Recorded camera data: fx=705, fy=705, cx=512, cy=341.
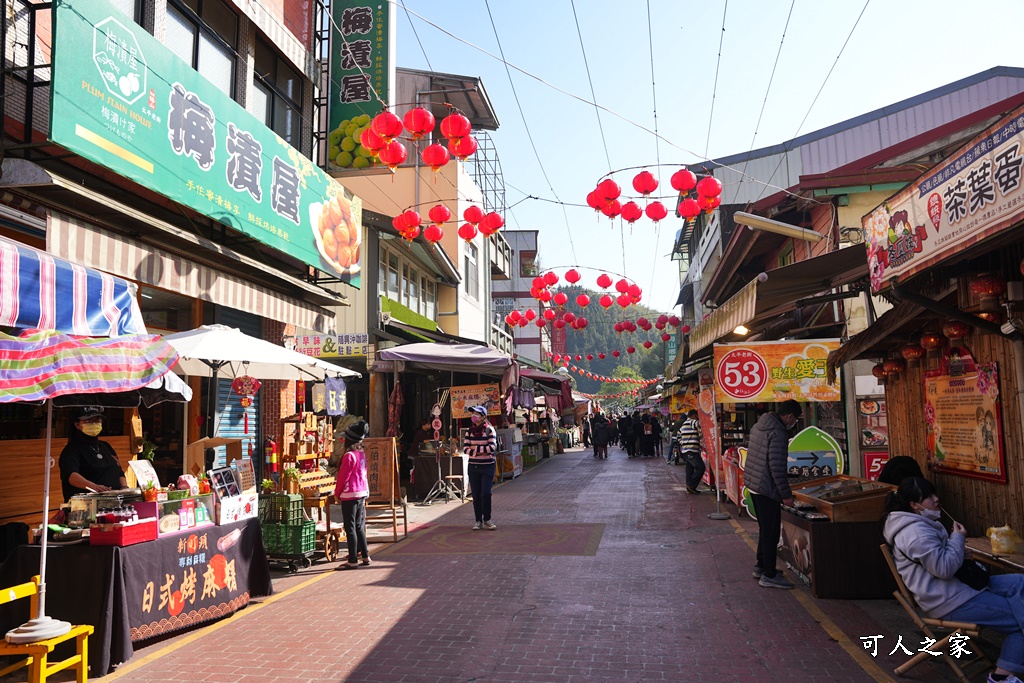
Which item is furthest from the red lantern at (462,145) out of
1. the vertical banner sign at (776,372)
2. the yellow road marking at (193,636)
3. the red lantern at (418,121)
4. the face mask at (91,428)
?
the yellow road marking at (193,636)

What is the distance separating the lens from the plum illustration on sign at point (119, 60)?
7758 mm

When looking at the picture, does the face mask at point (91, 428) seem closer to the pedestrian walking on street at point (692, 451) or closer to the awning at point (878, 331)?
the awning at point (878, 331)

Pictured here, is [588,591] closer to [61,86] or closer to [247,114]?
[61,86]

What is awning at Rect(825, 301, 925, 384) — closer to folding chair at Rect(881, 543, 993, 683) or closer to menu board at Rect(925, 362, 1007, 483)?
menu board at Rect(925, 362, 1007, 483)

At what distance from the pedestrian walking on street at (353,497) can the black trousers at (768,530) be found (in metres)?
4.79

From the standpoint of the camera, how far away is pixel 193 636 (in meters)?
Result: 6.18

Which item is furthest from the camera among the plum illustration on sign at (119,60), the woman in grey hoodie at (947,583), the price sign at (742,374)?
the price sign at (742,374)

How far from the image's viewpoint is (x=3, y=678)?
5168 millimetres

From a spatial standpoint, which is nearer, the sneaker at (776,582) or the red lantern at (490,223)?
the sneaker at (776,582)

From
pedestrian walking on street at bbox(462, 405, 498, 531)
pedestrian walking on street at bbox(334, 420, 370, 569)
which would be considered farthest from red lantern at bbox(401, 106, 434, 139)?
pedestrian walking on street at bbox(462, 405, 498, 531)

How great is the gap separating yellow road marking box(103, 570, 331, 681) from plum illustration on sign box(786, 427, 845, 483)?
745cm

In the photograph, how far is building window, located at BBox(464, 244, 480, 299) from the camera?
30.0 metres

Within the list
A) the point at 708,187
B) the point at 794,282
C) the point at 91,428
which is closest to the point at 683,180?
the point at 708,187

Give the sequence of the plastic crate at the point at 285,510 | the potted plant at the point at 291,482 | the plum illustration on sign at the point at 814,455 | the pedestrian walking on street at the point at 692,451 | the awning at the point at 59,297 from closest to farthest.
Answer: the awning at the point at 59,297 → the plastic crate at the point at 285,510 → the potted plant at the point at 291,482 → the plum illustration on sign at the point at 814,455 → the pedestrian walking on street at the point at 692,451
